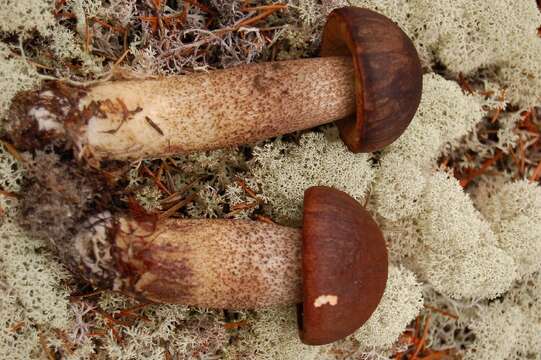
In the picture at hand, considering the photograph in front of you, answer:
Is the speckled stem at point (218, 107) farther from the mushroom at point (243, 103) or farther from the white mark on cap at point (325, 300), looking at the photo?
the white mark on cap at point (325, 300)

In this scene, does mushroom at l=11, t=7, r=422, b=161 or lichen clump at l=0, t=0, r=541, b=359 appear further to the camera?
lichen clump at l=0, t=0, r=541, b=359

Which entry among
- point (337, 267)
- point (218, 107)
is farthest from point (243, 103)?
point (337, 267)

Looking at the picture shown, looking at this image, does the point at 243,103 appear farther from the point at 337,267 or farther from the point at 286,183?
the point at 337,267

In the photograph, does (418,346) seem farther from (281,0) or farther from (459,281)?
(281,0)

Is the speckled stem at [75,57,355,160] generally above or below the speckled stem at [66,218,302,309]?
above

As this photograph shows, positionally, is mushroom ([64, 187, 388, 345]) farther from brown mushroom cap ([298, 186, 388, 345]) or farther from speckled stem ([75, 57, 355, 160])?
speckled stem ([75, 57, 355, 160])

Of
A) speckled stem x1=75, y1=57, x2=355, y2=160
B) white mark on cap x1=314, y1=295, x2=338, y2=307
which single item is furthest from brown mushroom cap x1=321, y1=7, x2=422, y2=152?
white mark on cap x1=314, y1=295, x2=338, y2=307

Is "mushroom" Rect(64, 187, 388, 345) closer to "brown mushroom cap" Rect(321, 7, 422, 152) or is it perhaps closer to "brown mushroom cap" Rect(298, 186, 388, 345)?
"brown mushroom cap" Rect(298, 186, 388, 345)

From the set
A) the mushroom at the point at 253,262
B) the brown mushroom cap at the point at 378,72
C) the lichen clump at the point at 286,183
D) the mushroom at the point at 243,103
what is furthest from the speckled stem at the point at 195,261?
the brown mushroom cap at the point at 378,72
